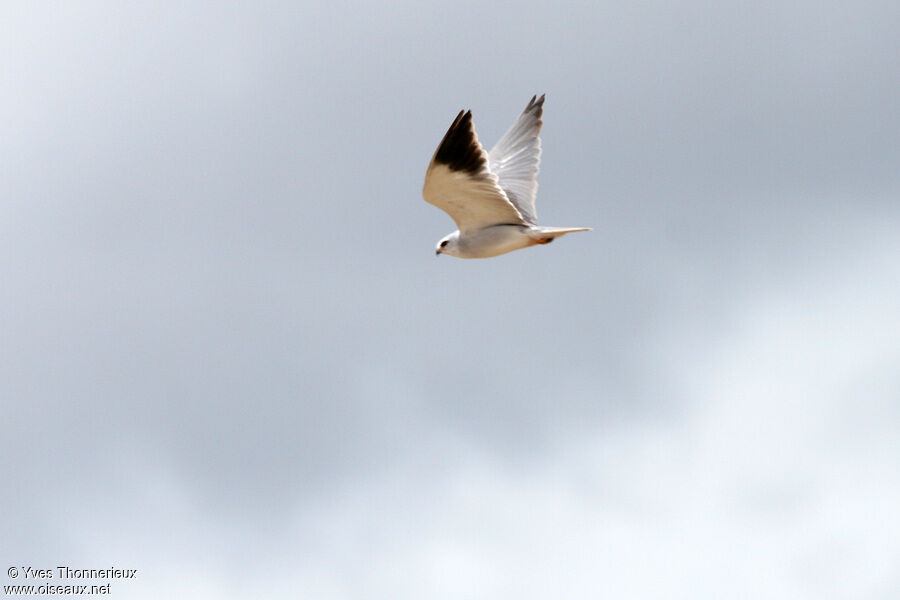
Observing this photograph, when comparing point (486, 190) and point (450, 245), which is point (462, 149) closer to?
point (486, 190)

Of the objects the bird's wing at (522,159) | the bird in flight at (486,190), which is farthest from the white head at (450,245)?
the bird's wing at (522,159)

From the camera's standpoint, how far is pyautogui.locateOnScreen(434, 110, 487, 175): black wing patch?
19375 millimetres

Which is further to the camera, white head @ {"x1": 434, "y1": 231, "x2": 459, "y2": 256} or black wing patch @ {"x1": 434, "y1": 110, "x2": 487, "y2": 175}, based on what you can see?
white head @ {"x1": 434, "y1": 231, "x2": 459, "y2": 256}

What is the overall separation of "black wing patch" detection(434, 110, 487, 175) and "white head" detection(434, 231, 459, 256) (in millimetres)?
2067

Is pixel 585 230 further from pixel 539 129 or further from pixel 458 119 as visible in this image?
pixel 539 129

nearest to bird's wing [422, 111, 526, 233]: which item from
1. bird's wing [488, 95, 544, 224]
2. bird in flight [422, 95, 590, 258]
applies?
bird in flight [422, 95, 590, 258]

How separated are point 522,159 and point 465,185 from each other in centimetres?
332

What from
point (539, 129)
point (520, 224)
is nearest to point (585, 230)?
point (520, 224)

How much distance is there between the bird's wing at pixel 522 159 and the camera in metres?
22.3

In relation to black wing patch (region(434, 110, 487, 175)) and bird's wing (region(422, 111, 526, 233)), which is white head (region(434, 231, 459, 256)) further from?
black wing patch (region(434, 110, 487, 175))

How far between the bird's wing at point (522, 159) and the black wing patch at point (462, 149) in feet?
7.04

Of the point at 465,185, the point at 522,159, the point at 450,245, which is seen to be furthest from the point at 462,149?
the point at 522,159

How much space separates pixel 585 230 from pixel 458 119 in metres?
2.52

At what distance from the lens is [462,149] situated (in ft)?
64.4
